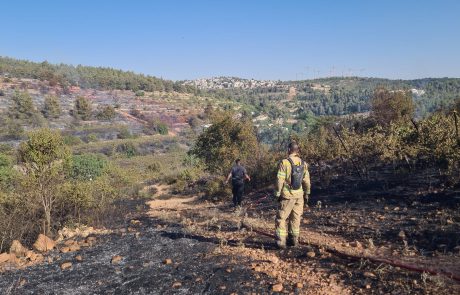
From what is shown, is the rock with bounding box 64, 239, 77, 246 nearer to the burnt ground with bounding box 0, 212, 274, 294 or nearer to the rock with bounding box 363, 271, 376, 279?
the burnt ground with bounding box 0, 212, 274, 294

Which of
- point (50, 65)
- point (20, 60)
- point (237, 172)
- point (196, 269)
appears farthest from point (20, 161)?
point (20, 60)

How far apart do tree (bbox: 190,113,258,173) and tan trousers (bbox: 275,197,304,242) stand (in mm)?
11784

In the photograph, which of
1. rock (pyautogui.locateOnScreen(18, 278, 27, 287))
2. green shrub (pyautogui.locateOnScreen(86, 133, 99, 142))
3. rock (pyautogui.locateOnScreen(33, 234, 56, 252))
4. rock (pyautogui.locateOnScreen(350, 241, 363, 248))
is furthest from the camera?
green shrub (pyautogui.locateOnScreen(86, 133, 99, 142))

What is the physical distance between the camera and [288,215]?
625cm

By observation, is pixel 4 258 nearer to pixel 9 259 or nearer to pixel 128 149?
pixel 9 259

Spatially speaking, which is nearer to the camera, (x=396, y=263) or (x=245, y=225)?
(x=396, y=263)

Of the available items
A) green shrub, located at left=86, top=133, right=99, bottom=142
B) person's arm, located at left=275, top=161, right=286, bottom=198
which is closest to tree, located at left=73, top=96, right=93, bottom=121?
green shrub, located at left=86, top=133, right=99, bottom=142

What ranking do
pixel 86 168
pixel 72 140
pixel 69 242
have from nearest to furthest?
pixel 69 242, pixel 86 168, pixel 72 140

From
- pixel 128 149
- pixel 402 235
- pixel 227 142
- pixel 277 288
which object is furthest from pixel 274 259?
pixel 128 149

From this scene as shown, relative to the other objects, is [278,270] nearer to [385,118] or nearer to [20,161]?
[20,161]

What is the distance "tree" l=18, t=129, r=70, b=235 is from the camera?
361 inches

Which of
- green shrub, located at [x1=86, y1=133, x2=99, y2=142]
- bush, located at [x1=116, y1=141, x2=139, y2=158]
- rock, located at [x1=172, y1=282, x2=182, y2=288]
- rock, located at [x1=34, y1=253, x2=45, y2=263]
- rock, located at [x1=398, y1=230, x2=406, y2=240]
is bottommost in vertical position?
bush, located at [x1=116, y1=141, x2=139, y2=158]

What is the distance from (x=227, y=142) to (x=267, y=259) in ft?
42.2

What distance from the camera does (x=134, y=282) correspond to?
214 inches
